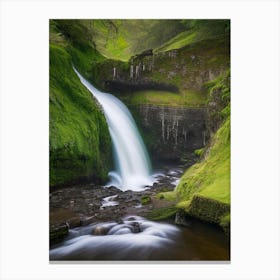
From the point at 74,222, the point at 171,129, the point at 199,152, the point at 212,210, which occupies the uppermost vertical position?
the point at 171,129

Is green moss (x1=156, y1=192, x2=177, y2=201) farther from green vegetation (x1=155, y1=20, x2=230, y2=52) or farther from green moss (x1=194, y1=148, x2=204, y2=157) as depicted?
green vegetation (x1=155, y1=20, x2=230, y2=52)

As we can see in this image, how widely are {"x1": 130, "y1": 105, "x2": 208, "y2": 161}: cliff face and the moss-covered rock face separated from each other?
0.75 meters

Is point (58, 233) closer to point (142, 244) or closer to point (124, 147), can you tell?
point (142, 244)

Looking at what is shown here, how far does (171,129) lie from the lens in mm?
6344

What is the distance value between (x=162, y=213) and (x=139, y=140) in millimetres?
1564

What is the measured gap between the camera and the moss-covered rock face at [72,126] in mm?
5304

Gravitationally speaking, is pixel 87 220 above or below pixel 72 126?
below

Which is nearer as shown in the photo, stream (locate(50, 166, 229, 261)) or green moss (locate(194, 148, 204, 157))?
stream (locate(50, 166, 229, 261))

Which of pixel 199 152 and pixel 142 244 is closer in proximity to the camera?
pixel 142 244

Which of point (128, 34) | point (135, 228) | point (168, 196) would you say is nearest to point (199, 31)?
point (128, 34)

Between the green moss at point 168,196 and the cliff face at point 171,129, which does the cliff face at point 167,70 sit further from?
the green moss at point 168,196

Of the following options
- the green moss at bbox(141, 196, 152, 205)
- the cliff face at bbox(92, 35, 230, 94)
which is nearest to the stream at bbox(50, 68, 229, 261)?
the green moss at bbox(141, 196, 152, 205)

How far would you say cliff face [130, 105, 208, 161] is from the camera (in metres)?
5.77
